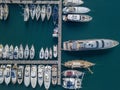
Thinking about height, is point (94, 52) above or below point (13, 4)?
below

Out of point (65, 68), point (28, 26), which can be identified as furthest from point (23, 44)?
point (65, 68)

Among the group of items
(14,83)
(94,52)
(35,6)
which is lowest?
(14,83)

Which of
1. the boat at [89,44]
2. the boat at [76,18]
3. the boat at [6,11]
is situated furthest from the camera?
the boat at [6,11]

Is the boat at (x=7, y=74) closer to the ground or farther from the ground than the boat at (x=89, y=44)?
closer to the ground

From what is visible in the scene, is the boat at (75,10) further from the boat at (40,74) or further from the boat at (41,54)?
the boat at (40,74)

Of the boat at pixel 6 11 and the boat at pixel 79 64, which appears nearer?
the boat at pixel 79 64

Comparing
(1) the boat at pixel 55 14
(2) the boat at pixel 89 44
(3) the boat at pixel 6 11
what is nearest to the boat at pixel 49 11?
(1) the boat at pixel 55 14

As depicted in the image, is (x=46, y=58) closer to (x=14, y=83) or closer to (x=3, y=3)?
(x=14, y=83)

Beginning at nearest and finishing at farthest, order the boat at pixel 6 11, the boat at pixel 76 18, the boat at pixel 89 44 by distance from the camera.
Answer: the boat at pixel 89 44, the boat at pixel 76 18, the boat at pixel 6 11
